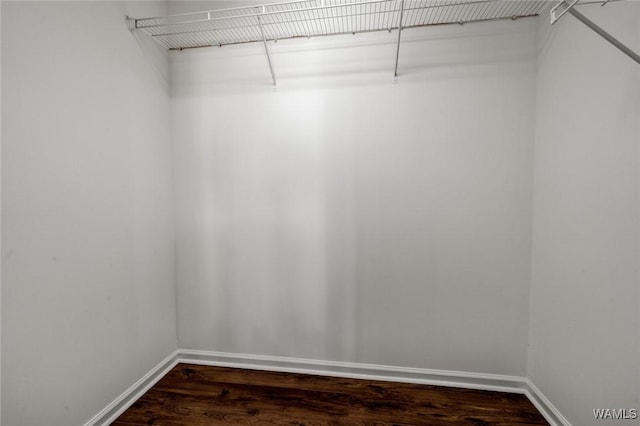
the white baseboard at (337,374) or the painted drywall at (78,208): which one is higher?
the painted drywall at (78,208)

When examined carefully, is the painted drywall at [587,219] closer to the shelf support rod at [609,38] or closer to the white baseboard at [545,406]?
the white baseboard at [545,406]

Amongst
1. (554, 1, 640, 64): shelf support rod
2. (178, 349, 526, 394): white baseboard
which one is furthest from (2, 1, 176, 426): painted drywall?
(554, 1, 640, 64): shelf support rod

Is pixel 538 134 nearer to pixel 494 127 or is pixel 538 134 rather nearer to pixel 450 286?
pixel 494 127

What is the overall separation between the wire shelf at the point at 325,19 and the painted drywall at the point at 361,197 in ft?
0.22

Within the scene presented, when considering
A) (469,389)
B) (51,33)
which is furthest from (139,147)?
(469,389)

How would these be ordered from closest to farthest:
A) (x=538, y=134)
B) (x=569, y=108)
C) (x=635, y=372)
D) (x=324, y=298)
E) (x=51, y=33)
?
(x=635, y=372), (x=51, y=33), (x=569, y=108), (x=538, y=134), (x=324, y=298)

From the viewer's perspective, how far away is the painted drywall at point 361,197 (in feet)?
5.04

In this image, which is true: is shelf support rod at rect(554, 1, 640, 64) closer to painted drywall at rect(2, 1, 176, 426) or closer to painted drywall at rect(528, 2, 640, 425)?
painted drywall at rect(528, 2, 640, 425)

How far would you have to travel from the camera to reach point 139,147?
155 cm

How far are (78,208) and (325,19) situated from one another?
5.49 ft

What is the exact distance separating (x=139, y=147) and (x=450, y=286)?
6.82 feet

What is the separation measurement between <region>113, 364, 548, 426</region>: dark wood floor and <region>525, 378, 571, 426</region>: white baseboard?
31mm

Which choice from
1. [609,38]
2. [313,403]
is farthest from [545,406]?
[609,38]

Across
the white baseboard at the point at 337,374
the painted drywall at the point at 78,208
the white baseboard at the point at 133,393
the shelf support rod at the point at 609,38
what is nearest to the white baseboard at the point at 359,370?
the white baseboard at the point at 337,374
